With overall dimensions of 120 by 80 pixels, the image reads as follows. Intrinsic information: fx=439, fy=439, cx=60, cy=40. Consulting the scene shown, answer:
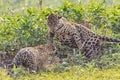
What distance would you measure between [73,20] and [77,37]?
1223 mm

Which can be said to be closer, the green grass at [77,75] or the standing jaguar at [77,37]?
the green grass at [77,75]

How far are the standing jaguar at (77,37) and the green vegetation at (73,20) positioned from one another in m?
0.18

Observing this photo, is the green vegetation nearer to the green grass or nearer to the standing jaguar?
the green grass

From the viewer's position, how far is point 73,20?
34.7 ft

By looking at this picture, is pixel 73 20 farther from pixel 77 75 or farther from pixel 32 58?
pixel 77 75

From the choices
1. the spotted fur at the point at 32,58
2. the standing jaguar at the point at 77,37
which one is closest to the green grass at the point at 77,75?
the spotted fur at the point at 32,58

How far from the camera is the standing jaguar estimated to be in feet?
30.6

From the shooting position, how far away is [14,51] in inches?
383

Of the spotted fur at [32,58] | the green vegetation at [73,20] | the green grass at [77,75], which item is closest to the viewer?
the green grass at [77,75]

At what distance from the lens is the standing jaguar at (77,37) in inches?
368

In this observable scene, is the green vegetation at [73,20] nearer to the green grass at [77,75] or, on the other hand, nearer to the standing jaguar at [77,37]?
the green grass at [77,75]

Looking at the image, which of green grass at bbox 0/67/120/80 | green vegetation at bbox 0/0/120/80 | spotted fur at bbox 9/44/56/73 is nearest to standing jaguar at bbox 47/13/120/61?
green vegetation at bbox 0/0/120/80

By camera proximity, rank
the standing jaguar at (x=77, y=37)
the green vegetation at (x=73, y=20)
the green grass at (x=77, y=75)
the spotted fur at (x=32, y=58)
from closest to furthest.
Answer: the green grass at (x=77, y=75)
the green vegetation at (x=73, y=20)
the spotted fur at (x=32, y=58)
the standing jaguar at (x=77, y=37)

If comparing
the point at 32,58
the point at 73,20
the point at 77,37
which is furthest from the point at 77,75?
the point at 73,20
